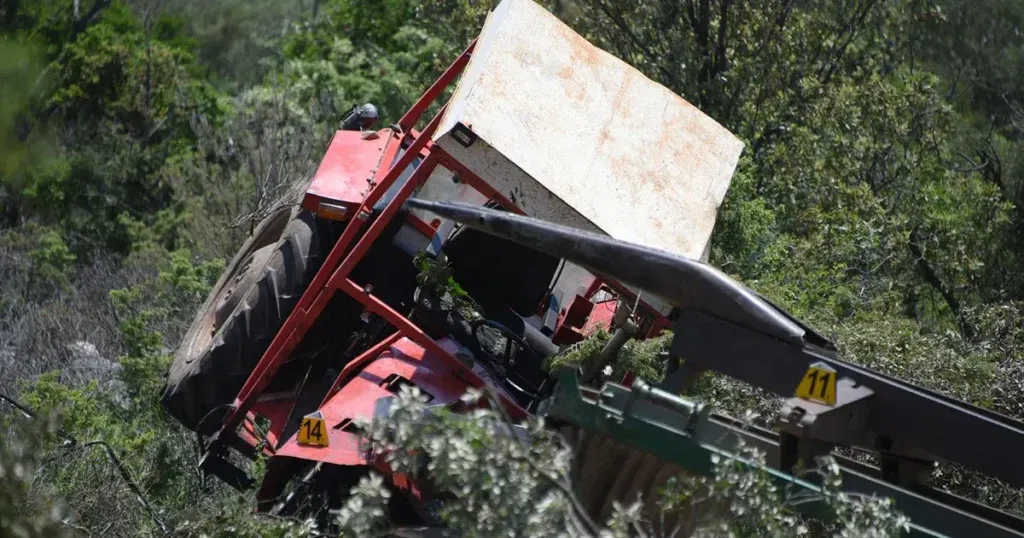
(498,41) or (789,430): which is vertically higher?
(498,41)

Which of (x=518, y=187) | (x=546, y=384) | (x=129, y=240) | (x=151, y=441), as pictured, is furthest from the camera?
(x=129, y=240)

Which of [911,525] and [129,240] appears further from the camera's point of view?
[129,240]

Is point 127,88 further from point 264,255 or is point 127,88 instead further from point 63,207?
point 264,255

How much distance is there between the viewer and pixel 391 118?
1538cm

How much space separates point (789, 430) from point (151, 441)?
4240 millimetres

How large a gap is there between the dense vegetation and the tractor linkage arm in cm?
108

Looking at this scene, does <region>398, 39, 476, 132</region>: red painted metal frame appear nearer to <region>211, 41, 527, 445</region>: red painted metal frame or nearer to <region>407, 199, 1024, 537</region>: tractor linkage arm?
<region>211, 41, 527, 445</region>: red painted metal frame

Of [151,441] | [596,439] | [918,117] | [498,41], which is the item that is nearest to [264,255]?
[151,441]

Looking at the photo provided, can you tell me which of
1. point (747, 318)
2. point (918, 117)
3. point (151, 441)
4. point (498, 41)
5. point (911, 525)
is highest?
point (918, 117)

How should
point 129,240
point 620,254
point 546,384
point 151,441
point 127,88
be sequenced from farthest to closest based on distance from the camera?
point 127,88
point 129,240
point 151,441
point 546,384
point 620,254

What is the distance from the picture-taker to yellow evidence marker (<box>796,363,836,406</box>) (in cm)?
398

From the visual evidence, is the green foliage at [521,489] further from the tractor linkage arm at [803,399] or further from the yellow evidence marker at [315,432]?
the yellow evidence marker at [315,432]

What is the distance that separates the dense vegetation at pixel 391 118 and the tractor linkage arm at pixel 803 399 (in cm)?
108

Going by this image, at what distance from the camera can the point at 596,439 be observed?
446 cm
